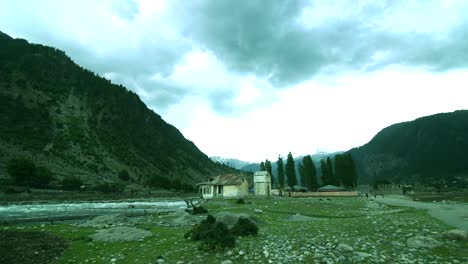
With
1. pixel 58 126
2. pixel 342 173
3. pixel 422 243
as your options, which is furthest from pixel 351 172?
pixel 58 126

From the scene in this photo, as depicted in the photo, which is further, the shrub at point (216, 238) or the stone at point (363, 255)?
the shrub at point (216, 238)

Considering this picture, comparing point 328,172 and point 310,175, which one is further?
point 310,175

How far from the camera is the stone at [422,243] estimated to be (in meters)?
11.8

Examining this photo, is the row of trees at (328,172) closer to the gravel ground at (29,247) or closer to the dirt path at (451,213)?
the dirt path at (451,213)

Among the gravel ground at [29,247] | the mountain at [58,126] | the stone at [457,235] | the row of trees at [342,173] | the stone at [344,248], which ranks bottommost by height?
the gravel ground at [29,247]

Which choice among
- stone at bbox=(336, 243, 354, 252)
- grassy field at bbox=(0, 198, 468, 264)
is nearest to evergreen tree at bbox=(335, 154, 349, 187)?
grassy field at bbox=(0, 198, 468, 264)

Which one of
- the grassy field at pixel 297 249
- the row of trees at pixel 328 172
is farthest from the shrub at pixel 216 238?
the row of trees at pixel 328 172

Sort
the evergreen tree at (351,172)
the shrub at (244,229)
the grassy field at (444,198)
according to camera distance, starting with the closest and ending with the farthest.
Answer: the shrub at (244,229) → the grassy field at (444,198) → the evergreen tree at (351,172)

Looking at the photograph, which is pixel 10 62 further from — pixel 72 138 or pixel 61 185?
pixel 61 185

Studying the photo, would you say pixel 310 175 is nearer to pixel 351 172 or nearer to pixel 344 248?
pixel 351 172

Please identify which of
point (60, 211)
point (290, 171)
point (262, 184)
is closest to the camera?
point (60, 211)

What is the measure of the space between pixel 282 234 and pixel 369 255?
575 centimetres

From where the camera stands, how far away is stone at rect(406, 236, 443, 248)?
11841 millimetres

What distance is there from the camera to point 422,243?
12.0 meters
